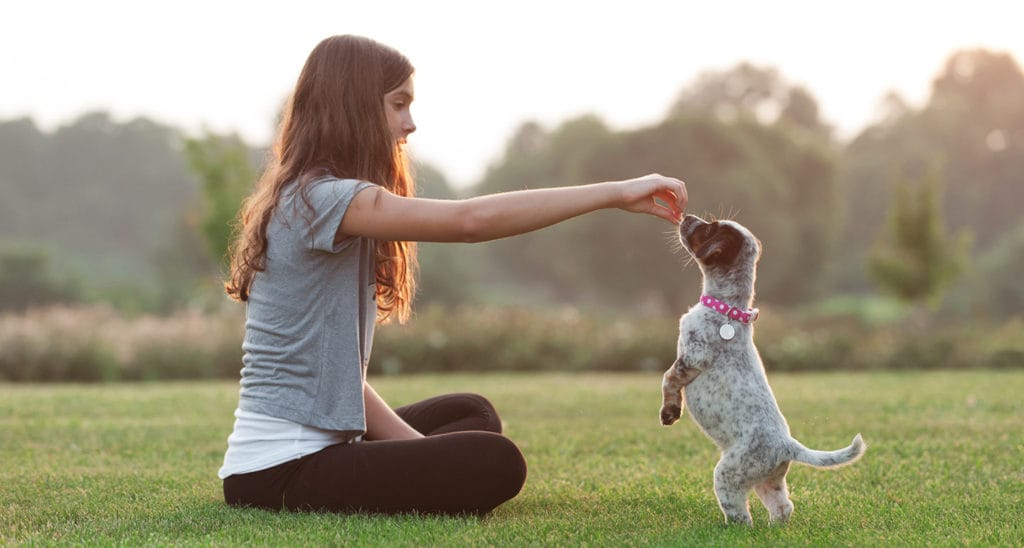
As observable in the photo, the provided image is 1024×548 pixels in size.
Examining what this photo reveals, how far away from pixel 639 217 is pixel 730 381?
90.8ft

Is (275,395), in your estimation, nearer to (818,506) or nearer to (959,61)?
(818,506)

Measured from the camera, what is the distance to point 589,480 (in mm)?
4633

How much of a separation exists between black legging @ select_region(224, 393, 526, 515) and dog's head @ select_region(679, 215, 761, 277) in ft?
3.10

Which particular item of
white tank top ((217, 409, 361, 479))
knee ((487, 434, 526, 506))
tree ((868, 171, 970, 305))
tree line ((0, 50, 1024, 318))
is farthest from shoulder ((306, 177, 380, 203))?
tree ((868, 171, 970, 305))

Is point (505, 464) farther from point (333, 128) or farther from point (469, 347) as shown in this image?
point (469, 347)

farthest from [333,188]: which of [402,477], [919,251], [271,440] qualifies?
[919,251]

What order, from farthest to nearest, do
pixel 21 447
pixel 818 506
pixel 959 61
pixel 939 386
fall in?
1. pixel 959 61
2. pixel 939 386
3. pixel 21 447
4. pixel 818 506

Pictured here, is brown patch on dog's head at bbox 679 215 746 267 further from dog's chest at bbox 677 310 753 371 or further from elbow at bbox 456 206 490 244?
elbow at bbox 456 206 490 244

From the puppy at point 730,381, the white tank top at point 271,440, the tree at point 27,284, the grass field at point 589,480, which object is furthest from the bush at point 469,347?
the tree at point 27,284

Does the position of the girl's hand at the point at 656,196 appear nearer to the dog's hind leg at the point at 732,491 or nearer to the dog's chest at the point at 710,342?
the dog's chest at the point at 710,342

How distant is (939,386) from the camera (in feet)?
31.7

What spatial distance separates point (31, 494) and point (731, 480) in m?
2.98

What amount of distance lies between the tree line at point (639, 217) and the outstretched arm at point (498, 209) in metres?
16.3

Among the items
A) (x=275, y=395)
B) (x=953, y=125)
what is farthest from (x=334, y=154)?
(x=953, y=125)
